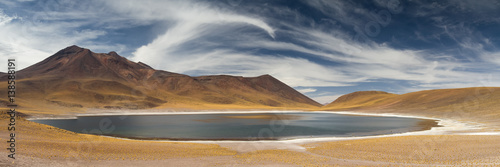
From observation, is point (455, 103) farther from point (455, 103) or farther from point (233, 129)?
point (233, 129)

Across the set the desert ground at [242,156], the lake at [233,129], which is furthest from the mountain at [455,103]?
the desert ground at [242,156]

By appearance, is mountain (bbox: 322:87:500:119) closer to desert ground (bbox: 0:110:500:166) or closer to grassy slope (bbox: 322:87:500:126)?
grassy slope (bbox: 322:87:500:126)

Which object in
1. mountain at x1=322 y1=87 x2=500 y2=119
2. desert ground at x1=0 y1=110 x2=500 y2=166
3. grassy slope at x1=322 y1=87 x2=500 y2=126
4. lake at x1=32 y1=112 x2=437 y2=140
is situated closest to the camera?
desert ground at x1=0 y1=110 x2=500 y2=166

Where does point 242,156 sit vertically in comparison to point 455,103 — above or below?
below

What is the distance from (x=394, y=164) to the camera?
695 inches

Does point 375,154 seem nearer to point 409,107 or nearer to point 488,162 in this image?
point 488,162

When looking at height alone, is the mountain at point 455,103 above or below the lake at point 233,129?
above

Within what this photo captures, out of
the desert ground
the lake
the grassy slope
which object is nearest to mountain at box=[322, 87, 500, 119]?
the grassy slope

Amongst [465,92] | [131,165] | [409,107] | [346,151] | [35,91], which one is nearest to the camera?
[131,165]

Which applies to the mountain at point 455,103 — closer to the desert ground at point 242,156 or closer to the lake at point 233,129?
the lake at point 233,129

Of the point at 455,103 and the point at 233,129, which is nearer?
the point at 233,129

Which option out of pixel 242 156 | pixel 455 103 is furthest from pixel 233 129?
pixel 455 103

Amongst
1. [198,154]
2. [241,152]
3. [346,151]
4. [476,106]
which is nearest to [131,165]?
[198,154]

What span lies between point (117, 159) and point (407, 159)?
67.5 ft
